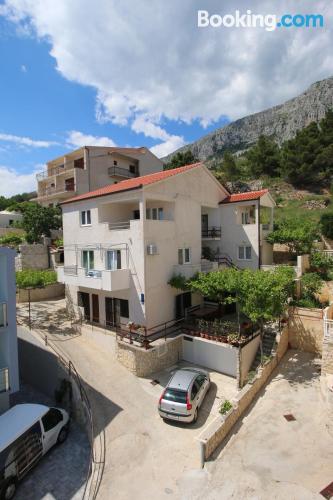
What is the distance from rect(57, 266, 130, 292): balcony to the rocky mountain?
13149 cm

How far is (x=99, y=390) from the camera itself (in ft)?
46.7

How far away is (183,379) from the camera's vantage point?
516 inches

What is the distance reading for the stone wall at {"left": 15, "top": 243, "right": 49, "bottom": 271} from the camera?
101ft

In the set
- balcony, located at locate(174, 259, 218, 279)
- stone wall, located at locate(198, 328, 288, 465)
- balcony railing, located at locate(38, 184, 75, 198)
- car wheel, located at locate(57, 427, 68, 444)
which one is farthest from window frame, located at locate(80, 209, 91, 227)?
balcony railing, located at locate(38, 184, 75, 198)

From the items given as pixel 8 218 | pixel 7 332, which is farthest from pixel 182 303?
pixel 8 218

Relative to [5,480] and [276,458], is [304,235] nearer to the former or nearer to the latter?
→ [276,458]

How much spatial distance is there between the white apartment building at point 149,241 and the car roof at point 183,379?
433 centimetres

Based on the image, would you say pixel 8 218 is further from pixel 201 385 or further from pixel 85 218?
pixel 201 385

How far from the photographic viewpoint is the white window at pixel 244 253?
23033 millimetres

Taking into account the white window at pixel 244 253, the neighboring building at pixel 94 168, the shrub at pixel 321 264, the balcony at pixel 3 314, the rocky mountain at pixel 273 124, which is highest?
the rocky mountain at pixel 273 124

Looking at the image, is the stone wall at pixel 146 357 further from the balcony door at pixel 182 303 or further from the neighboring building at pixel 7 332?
the neighboring building at pixel 7 332

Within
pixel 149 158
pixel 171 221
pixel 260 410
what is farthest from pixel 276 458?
pixel 149 158

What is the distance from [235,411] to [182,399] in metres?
2.33

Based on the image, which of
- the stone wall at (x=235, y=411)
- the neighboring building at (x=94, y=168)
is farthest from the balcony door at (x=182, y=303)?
the neighboring building at (x=94, y=168)
